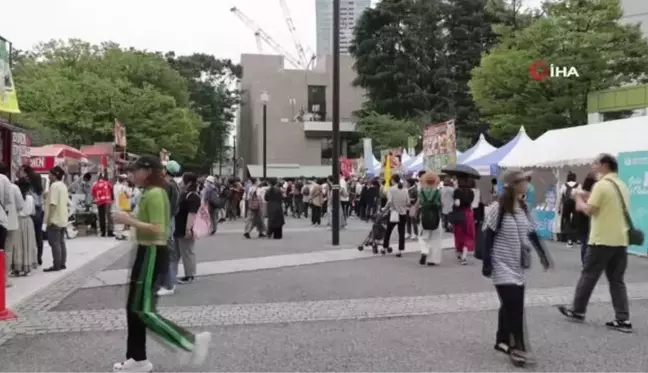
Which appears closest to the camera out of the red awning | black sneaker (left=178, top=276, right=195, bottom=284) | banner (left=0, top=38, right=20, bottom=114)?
black sneaker (left=178, top=276, right=195, bottom=284)

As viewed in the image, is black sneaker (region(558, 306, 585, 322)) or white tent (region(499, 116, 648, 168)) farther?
white tent (region(499, 116, 648, 168))

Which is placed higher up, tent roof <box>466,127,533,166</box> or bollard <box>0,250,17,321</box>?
tent roof <box>466,127,533,166</box>

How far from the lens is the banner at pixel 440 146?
1773cm

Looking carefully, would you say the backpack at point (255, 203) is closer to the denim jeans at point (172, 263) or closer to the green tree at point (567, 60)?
the denim jeans at point (172, 263)

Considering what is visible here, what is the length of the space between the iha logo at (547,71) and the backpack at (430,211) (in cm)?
1900

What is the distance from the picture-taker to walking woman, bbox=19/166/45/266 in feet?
37.4

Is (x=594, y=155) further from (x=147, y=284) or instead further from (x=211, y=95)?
(x=211, y=95)

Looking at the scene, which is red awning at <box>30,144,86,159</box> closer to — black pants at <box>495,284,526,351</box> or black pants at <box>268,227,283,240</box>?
black pants at <box>268,227,283,240</box>

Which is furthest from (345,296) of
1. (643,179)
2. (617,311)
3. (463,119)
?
(463,119)

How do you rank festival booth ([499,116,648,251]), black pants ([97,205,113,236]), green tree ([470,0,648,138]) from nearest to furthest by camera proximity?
festival booth ([499,116,648,251]) < black pants ([97,205,113,236]) < green tree ([470,0,648,138])

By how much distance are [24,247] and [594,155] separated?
39.0ft

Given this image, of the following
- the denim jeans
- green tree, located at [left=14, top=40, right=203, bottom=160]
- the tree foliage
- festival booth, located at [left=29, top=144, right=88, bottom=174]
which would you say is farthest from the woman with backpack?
green tree, located at [left=14, top=40, right=203, bottom=160]

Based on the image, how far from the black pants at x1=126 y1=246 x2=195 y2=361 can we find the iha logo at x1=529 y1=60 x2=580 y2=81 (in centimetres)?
2664

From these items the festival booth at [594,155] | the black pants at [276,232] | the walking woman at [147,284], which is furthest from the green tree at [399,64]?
the walking woman at [147,284]
